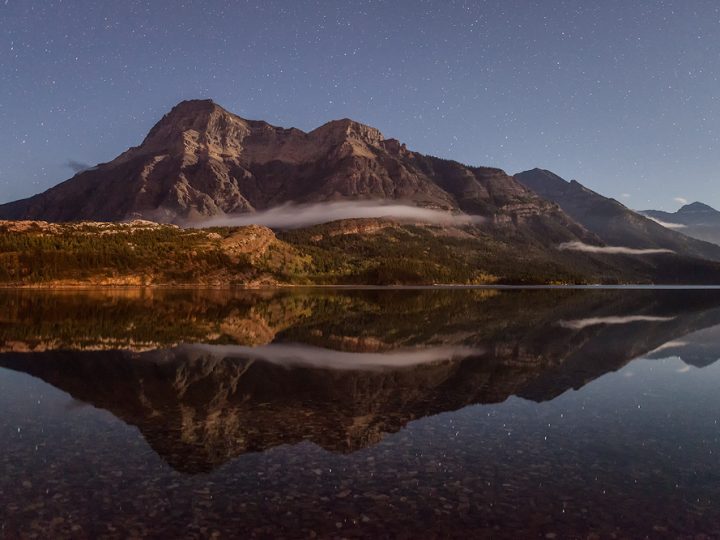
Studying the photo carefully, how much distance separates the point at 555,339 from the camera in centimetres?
5903

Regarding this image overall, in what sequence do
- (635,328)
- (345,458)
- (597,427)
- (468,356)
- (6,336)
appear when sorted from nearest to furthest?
1. (345,458)
2. (597,427)
3. (468,356)
4. (6,336)
5. (635,328)

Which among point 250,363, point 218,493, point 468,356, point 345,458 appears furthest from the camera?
point 468,356

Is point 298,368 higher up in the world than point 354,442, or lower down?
lower down

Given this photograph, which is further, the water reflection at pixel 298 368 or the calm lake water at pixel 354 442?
the water reflection at pixel 298 368

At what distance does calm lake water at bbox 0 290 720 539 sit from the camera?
50.8 ft

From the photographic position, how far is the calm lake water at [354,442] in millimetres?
15469

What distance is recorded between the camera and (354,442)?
22.8m

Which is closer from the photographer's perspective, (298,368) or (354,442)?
(354,442)

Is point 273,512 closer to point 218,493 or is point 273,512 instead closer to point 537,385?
point 218,493

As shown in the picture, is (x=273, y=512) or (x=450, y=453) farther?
(x=450, y=453)

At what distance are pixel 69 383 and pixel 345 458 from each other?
894 inches

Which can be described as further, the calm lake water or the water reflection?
the water reflection

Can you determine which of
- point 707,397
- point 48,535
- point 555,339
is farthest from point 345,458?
point 555,339

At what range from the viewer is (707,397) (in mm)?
33250
